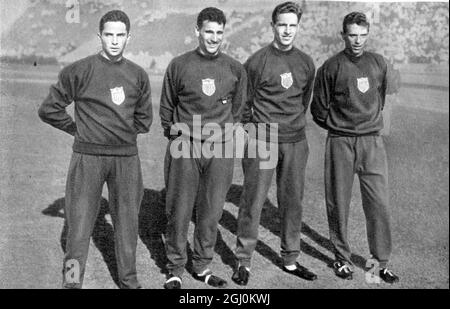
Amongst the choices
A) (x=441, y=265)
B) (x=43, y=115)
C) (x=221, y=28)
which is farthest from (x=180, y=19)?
(x=441, y=265)

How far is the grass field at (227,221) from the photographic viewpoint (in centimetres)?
424

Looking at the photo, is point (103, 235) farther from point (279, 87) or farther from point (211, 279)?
point (279, 87)

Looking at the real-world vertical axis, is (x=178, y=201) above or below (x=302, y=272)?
above

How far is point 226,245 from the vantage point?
16.2 feet

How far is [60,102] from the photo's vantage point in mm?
3689

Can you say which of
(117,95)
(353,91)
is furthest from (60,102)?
(353,91)

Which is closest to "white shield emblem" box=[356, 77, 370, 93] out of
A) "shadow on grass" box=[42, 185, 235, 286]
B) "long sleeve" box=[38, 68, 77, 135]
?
"shadow on grass" box=[42, 185, 235, 286]

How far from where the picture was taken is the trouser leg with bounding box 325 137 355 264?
426 cm

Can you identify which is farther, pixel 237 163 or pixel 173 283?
pixel 237 163

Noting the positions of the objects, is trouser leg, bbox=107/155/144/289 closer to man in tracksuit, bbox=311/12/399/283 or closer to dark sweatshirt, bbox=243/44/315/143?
dark sweatshirt, bbox=243/44/315/143

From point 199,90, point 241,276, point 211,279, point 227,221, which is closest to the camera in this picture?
point 199,90

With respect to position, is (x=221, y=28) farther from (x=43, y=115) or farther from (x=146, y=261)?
(x=146, y=261)

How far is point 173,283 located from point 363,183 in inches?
66.0

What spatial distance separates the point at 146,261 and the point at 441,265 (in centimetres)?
247
